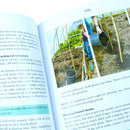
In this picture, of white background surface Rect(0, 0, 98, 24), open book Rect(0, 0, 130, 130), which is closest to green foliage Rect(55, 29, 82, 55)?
open book Rect(0, 0, 130, 130)

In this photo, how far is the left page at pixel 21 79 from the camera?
0.67 m

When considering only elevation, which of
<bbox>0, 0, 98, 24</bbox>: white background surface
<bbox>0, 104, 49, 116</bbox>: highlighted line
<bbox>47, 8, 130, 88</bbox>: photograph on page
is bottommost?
<bbox>0, 104, 49, 116</bbox>: highlighted line

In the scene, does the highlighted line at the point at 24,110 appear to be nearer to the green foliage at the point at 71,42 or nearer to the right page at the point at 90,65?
the right page at the point at 90,65

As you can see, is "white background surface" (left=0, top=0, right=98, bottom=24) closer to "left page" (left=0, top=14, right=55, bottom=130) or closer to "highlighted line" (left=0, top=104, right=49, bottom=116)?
"left page" (left=0, top=14, right=55, bottom=130)

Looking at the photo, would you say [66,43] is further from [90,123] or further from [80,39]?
[90,123]

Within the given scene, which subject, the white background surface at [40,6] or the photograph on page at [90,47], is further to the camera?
the white background surface at [40,6]

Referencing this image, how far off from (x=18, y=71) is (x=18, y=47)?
89 mm

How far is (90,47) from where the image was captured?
78 centimetres

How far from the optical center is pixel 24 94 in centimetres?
69

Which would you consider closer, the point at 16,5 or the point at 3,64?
the point at 3,64

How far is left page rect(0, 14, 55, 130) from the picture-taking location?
668mm

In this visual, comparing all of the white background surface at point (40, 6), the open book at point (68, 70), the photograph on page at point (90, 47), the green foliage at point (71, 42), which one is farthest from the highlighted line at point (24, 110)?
the white background surface at point (40, 6)

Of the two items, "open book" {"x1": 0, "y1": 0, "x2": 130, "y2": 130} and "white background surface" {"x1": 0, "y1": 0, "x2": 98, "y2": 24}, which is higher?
"white background surface" {"x1": 0, "y1": 0, "x2": 98, "y2": 24}

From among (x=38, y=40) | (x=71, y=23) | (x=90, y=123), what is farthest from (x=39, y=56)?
(x=90, y=123)
